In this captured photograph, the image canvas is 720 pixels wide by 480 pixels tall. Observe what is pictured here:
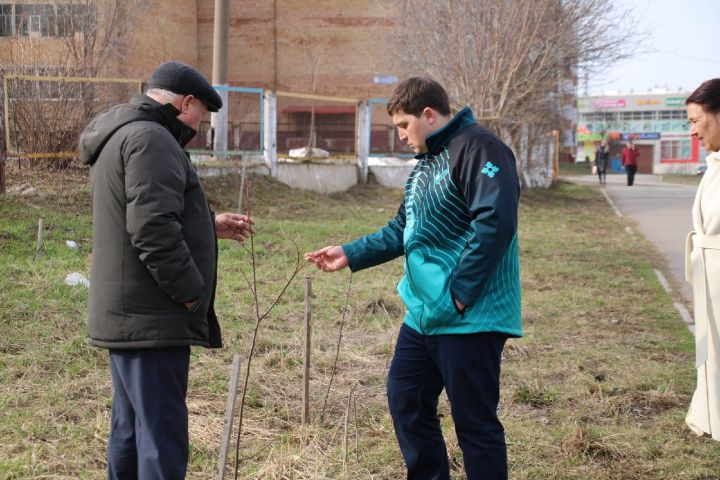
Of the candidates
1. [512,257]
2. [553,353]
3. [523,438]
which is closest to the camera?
[512,257]

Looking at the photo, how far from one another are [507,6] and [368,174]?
222 inches

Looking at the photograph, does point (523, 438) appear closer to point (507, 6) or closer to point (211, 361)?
point (211, 361)

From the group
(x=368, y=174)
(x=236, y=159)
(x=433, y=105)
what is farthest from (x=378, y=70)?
(x=433, y=105)

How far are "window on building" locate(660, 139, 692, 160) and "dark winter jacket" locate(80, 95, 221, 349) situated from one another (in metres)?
80.4

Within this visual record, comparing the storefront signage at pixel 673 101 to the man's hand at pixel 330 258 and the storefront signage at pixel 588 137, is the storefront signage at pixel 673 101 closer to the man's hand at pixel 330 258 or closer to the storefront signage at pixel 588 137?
the storefront signage at pixel 588 137

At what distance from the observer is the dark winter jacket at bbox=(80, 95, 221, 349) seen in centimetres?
297

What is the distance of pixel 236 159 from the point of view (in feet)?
55.2

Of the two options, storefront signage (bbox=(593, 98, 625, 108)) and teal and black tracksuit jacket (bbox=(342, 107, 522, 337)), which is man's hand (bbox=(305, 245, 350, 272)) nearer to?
teal and black tracksuit jacket (bbox=(342, 107, 522, 337))

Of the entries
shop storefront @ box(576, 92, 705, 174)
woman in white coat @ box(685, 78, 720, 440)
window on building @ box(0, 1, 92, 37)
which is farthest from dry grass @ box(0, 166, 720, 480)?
shop storefront @ box(576, 92, 705, 174)

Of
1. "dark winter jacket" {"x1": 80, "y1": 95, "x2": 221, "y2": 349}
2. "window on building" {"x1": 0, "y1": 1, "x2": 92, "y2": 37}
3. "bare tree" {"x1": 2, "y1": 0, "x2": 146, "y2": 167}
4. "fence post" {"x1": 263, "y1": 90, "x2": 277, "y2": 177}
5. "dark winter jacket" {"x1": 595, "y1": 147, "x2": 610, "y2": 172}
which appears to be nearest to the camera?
"dark winter jacket" {"x1": 80, "y1": 95, "x2": 221, "y2": 349}

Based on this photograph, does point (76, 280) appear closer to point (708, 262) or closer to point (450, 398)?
point (450, 398)

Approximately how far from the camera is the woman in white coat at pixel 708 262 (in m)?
3.76

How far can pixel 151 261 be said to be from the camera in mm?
2990

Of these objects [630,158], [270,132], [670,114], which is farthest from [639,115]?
[270,132]
